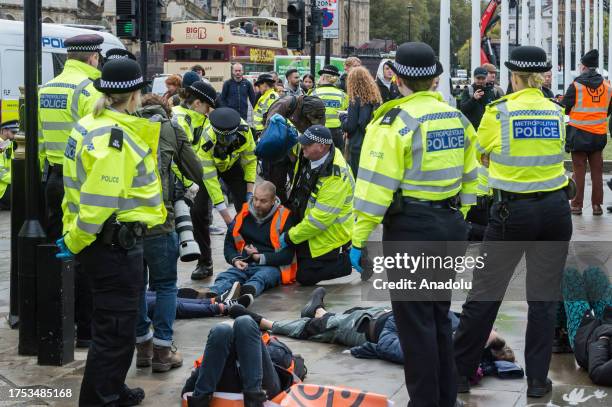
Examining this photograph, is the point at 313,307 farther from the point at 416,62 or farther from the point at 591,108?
the point at 591,108

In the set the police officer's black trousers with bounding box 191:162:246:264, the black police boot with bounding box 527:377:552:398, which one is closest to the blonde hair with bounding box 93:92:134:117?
the black police boot with bounding box 527:377:552:398

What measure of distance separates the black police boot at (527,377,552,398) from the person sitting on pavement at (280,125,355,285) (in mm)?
3724

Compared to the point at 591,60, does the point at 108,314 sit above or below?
below

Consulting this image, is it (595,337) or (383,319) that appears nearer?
(595,337)

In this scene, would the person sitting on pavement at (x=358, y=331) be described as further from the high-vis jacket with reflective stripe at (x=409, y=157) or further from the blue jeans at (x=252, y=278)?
the high-vis jacket with reflective stripe at (x=409, y=157)

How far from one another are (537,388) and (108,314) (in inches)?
100

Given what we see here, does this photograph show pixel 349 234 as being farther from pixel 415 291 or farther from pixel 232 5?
pixel 232 5

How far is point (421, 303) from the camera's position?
19.1ft

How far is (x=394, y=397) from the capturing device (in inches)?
263

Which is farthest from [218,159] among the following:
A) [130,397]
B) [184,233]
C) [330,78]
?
[330,78]

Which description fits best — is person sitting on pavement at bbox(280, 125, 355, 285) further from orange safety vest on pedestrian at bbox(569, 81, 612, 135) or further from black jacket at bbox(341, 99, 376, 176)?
orange safety vest on pedestrian at bbox(569, 81, 612, 135)

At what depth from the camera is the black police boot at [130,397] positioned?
6508mm

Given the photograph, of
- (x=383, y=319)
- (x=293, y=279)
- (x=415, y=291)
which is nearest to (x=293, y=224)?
(x=293, y=279)

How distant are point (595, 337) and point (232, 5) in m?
94.8
